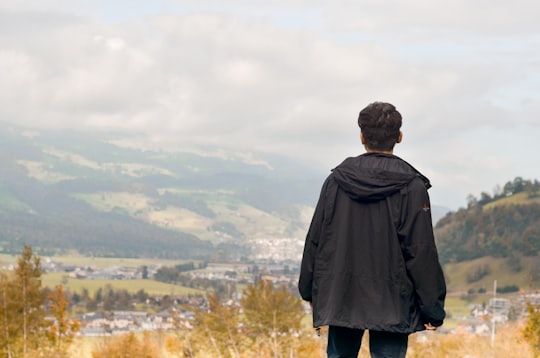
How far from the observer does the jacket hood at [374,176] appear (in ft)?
20.8

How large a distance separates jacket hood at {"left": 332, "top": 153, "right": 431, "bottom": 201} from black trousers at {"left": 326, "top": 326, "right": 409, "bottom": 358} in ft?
3.09

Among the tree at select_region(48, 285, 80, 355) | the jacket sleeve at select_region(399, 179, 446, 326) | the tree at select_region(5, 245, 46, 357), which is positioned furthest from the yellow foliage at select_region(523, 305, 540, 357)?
the tree at select_region(48, 285, 80, 355)

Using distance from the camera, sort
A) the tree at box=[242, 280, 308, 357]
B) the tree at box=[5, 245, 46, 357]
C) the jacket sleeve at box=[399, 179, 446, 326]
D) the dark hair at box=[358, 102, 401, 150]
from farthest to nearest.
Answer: the tree at box=[5, 245, 46, 357]
the tree at box=[242, 280, 308, 357]
the dark hair at box=[358, 102, 401, 150]
the jacket sleeve at box=[399, 179, 446, 326]

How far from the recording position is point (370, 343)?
6.46 meters

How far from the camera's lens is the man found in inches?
248

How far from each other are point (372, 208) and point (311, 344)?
1528cm

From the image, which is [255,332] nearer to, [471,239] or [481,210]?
[471,239]

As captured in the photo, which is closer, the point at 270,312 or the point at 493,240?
the point at 270,312

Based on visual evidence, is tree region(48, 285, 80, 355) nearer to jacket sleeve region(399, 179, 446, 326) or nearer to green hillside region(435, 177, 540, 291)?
jacket sleeve region(399, 179, 446, 326)

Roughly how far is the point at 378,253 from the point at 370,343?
64cm

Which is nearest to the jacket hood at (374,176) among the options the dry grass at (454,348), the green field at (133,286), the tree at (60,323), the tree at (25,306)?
the dry grass at (454,348)

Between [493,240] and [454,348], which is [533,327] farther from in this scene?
[493,240]

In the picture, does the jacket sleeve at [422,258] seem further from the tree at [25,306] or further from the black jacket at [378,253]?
the tree at [25,306]

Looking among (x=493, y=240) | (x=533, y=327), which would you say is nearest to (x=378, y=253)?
(x=533, y=327)
